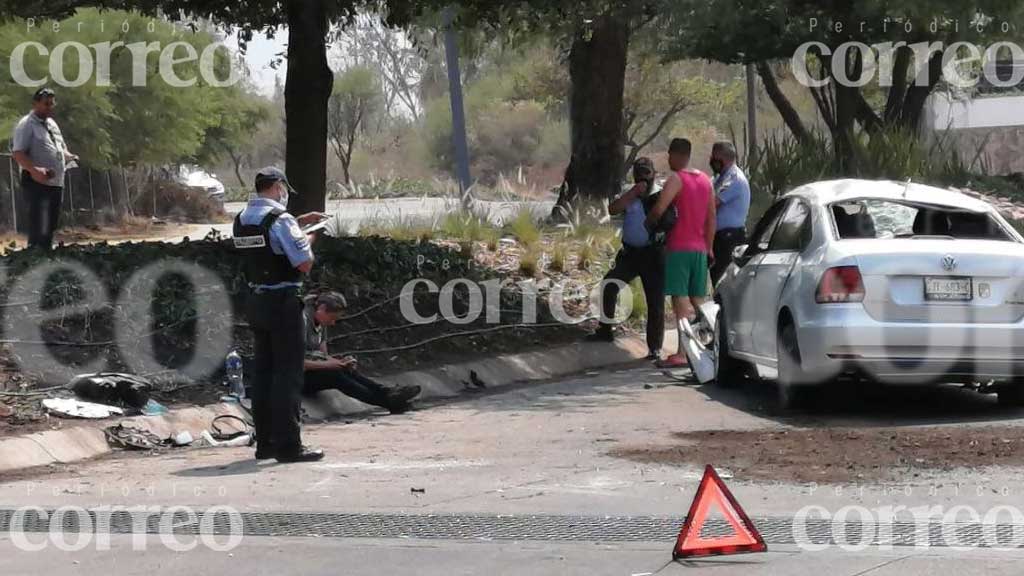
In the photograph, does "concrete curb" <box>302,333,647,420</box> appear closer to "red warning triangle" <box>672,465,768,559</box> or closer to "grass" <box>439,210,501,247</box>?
"grass" <box>439,210,501,247</box>

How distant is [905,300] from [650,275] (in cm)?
447

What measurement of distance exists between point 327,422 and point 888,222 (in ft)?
13.7

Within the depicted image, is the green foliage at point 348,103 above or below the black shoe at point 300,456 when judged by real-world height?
above

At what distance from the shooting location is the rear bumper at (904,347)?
36.9ft

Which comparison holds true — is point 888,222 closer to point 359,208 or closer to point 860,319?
point 860,319

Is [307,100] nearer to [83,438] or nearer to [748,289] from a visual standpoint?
[748,289]

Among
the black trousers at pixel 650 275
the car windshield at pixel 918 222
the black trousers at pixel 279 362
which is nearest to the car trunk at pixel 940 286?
the car windshield at pixel 918 222

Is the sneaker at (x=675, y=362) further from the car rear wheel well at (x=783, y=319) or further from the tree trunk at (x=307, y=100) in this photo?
the tree trunk at (x=307, y=100)

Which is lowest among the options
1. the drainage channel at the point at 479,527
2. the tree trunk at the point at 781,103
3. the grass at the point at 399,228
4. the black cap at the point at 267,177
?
the drainage channel at the point at 479,527

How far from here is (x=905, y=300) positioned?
37.1ft

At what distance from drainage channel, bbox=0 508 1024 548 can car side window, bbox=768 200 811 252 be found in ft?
14.6

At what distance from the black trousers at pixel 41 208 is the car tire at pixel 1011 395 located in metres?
8.47

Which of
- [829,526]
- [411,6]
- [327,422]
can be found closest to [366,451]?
[327,422]

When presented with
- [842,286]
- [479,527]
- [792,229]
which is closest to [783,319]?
[842,286]
